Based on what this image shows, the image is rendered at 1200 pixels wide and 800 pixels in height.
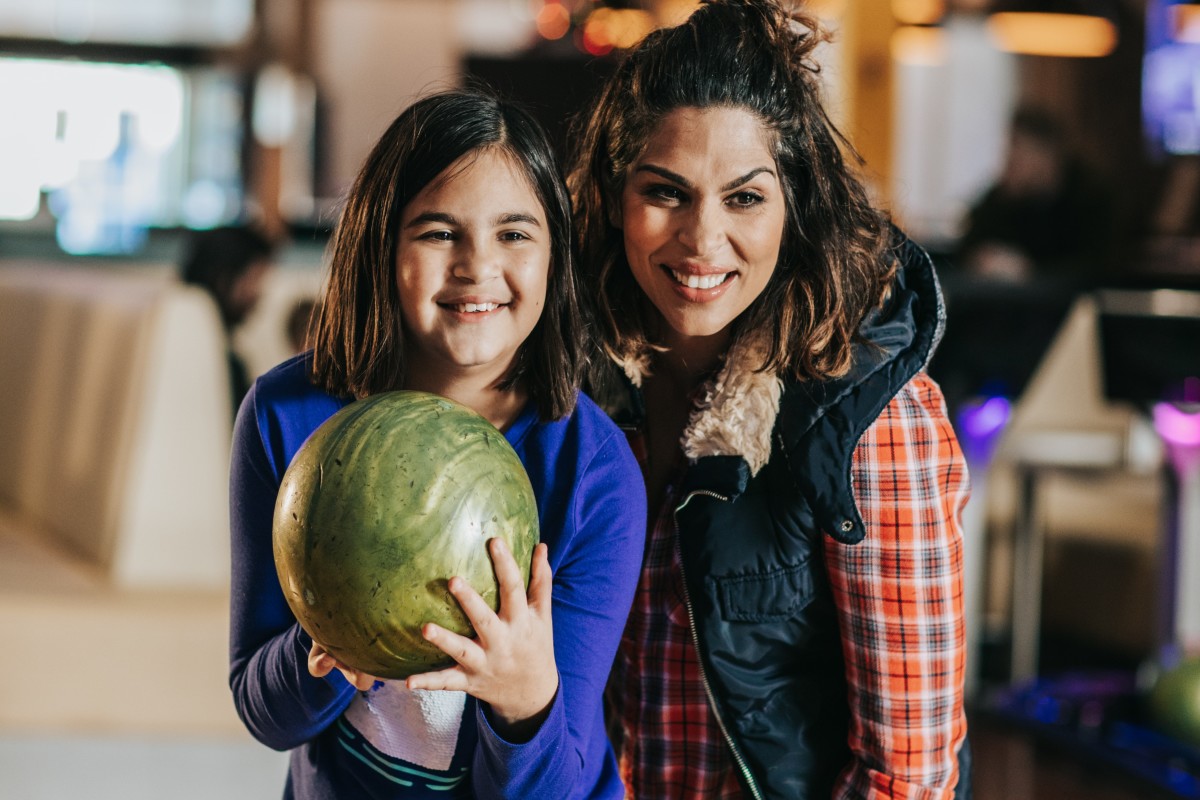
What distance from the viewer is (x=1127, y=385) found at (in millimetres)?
4594

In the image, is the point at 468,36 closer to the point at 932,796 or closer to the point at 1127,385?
the point at 1127,385

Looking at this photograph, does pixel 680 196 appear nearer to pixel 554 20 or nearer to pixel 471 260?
pixel 471 260

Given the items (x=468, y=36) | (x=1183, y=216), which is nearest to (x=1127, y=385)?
(x=1183, y=216)

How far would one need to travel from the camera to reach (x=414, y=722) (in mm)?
1396

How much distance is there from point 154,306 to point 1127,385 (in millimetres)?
3247

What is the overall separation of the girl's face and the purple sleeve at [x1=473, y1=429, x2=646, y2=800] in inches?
7.4

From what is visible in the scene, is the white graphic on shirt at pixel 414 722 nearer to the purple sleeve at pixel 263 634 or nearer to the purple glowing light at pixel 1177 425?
the purple sleeve at pixel 263 634

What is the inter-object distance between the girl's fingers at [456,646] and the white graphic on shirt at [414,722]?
8.2 inches

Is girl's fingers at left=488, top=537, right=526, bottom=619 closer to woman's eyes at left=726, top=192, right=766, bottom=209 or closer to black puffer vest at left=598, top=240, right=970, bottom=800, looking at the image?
black puffer vest at left=598, top=240, right=970, bottom=800

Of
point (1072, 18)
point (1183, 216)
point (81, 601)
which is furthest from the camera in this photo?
point (1183, 216)

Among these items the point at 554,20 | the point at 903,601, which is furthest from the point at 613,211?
the point at 554,20

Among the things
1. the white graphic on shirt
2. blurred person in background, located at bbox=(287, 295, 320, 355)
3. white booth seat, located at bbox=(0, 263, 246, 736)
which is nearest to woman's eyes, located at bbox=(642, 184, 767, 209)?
the white graphic on shirt

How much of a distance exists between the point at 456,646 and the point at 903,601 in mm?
576

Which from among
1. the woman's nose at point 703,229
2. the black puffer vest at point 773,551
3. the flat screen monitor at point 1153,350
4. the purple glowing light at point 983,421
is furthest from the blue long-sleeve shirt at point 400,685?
the flat screen monitor at point 1153,350
